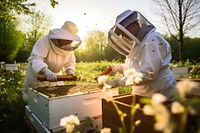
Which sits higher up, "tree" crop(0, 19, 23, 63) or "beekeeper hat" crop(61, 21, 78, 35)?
"tree" crop(0, 19, 23, 63)

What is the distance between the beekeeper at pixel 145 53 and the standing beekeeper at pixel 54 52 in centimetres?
123

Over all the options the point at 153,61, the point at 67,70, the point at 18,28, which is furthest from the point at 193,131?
the point at 18,28

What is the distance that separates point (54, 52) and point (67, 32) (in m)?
0.56

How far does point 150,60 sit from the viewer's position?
239cm

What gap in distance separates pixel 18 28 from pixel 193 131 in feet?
116

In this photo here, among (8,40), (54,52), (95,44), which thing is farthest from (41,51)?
(95,44)

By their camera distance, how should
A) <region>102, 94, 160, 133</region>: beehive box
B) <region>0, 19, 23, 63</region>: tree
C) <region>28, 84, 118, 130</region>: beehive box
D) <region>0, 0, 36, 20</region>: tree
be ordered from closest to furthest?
<region>102, 94, 160, 133</region>: beehive box → <region>28, 84, 118, 130</region>: beehive box → <region>0, 0, 36, 20</region>: tree → <region>0, 19, 23, 63</region>: tree

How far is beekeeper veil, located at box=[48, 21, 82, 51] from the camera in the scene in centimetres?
378

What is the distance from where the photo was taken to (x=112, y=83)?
8.71 feet

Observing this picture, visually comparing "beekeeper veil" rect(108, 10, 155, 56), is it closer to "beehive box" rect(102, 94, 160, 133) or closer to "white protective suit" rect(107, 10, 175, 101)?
"white protective suit" rect(107, 10, 175, 101)

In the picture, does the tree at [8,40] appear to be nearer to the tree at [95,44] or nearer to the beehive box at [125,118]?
the tree at [95,44]

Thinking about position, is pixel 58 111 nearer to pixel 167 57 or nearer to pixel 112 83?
pixel 112 83

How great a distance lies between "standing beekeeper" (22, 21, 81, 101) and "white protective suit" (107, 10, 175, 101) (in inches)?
50.0

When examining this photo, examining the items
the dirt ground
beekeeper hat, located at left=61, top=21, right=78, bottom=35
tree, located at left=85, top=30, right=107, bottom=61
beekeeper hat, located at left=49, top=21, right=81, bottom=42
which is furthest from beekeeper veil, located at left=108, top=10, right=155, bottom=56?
tree, located at left=85, top=30, right=107, bottom=61
